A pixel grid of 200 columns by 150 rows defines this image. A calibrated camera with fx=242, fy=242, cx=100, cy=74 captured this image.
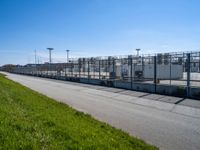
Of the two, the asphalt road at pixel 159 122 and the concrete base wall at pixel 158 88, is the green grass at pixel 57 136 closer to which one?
the asphalt road at pixel 159 122

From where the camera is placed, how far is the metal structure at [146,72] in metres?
15.6

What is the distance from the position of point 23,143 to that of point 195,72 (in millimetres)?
14832

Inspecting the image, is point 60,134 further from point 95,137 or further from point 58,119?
point 58,119

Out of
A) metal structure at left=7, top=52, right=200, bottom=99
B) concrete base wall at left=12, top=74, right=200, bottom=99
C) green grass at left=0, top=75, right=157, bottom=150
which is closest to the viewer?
green grass at left=0, top=75, right=157, bottom=150

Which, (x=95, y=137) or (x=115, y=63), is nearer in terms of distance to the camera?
(x=95, y=137)

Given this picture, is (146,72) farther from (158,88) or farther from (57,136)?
(57,136)

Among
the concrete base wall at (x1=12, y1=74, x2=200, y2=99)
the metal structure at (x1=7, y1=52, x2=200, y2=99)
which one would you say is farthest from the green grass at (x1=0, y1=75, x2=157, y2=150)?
the metal structure at (x1=7, y1=52, x2=200, y2=99)

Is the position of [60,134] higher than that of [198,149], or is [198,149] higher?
[60,134]

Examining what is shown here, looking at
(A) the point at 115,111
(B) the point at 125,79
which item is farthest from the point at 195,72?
(A) the point at 115,111

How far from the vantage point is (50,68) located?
50.4 m

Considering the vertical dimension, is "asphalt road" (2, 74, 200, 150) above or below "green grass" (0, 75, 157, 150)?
below

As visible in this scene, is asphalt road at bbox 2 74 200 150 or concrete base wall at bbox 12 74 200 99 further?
concrete base wall at bbox 12 74 200 99

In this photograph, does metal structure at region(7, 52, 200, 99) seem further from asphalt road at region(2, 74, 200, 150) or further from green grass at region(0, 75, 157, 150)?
green grass at region(0, 75, 157, 150)

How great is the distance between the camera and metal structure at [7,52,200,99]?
15.6m
